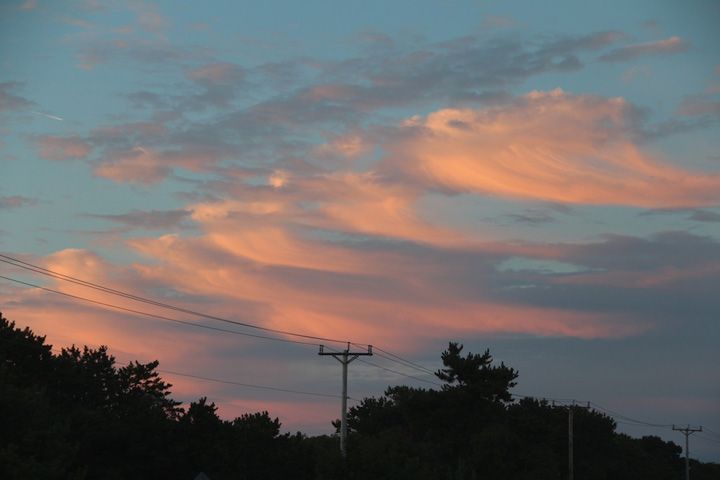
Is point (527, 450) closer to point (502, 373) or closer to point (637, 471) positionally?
point (502, 373)

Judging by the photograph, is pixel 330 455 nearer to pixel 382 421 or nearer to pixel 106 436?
pixel 106 436

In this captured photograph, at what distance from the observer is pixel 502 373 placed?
299ft

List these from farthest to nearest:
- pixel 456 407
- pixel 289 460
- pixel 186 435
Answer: pixel 456 407
pixel 289 460
pixel 186 435

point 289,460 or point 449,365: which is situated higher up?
point 449,365

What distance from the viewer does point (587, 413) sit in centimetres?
12838

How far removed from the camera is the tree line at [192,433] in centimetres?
3925

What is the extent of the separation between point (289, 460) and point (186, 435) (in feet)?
42.5

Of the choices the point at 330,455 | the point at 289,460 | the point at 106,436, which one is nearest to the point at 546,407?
the point at 289,460

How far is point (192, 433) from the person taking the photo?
185ft

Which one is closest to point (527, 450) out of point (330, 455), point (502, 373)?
point (502, 373)

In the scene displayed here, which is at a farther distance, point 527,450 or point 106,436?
point 527,450

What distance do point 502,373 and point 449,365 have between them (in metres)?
5.86

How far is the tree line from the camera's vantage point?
39.2 metres

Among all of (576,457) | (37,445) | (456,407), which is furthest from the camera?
(576,457)
